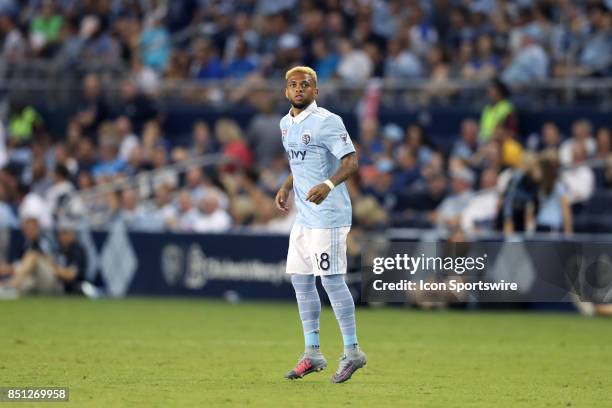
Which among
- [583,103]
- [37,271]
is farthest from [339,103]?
[37,271]

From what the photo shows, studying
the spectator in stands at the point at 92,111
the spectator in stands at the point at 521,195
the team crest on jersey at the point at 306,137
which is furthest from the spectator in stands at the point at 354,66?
the team crest on jersey at the point at 306,137

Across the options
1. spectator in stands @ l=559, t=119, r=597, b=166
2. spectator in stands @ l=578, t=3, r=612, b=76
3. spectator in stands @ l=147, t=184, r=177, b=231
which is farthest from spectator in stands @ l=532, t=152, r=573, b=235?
spectator in stands @ l=147, t=184, r=177, b=231

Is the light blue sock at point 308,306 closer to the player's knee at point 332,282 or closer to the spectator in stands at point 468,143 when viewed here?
the player's knee at point 332,282

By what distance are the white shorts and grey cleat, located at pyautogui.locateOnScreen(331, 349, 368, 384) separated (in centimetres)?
62

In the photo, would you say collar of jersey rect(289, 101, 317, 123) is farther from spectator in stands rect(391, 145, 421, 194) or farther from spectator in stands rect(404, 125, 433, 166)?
spectator in stands rect(404, 125, 433, 166)

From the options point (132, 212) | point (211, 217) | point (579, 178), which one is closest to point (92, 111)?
point (132, 212)

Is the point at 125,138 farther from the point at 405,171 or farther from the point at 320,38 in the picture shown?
the point at 405,171

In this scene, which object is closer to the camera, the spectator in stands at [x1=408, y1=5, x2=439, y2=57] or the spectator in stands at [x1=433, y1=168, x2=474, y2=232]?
the spectator in stands at [x1=433, y1=168, x2=474, y2=232]

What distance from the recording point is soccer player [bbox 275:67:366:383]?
406 inches

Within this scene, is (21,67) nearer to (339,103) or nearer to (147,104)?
(147,104)

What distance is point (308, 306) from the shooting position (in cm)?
1058

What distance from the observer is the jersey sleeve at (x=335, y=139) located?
10.3 meters

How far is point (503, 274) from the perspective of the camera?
15.5m

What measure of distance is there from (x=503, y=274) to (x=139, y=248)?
722 cm
